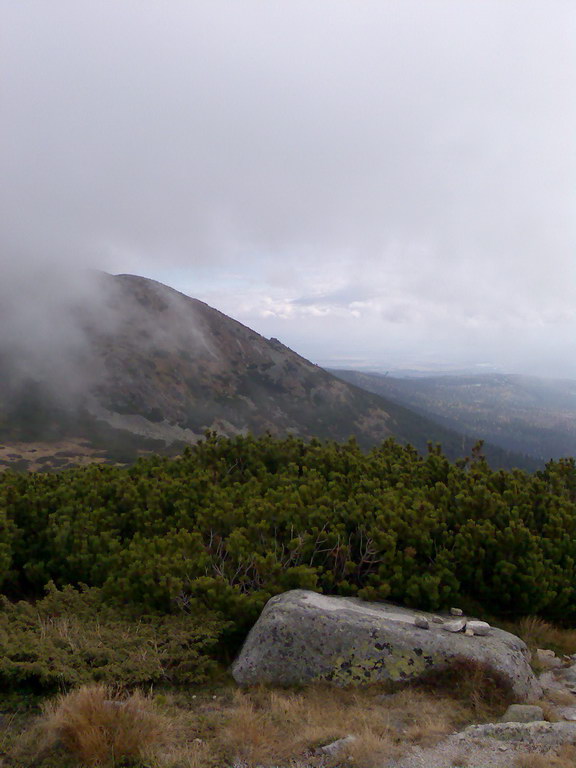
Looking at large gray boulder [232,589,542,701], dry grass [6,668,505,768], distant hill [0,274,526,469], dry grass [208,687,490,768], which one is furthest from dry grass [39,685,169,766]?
distant hill [0,274,526,469]

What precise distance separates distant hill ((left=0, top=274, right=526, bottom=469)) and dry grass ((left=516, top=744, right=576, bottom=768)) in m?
114

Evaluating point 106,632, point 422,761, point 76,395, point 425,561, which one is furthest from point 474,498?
point 76,395

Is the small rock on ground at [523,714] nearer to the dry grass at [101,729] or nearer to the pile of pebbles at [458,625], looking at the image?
the pile of pebbles at [458,625]

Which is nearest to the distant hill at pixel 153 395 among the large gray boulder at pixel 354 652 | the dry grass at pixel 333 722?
the large gray boulder at pixel 354 652

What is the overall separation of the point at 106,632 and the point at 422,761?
182 inches

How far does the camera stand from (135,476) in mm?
13664

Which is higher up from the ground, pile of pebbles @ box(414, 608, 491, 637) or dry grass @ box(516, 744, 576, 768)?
pile of pebbles @ box(414, 608, 491, 637)

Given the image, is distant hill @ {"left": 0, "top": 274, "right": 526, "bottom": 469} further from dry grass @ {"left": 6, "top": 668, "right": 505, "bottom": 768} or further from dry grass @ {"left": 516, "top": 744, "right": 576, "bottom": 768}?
dry grass @ {"left": 516, "top": 744, "right": 576, "bottom": 768}

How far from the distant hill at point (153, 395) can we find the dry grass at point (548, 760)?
4485 inches

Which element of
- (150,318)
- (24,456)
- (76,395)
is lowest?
(24,456)

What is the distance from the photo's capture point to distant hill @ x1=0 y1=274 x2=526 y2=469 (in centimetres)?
12950

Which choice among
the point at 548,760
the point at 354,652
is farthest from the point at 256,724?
the point at 548,760

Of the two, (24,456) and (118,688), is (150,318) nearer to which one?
(24,456)

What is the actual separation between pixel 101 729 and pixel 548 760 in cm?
457
